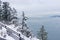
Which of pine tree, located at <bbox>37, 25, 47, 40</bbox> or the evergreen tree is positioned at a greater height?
the evergreen tree

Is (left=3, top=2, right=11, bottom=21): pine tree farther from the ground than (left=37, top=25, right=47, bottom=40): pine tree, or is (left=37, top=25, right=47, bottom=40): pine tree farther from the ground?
(left=3, top=2, right=11, bottom=21): pine tree

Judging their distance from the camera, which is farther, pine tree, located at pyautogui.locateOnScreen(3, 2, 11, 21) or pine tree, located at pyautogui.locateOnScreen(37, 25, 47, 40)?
pine tree, located at pyautogui.locateOnScreen(37, 25, 47, 40)

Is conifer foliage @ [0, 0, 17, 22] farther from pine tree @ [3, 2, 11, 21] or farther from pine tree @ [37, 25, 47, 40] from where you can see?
pine tree @ [37, 25, 47, 40]

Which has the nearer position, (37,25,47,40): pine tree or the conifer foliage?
the conifer foliage

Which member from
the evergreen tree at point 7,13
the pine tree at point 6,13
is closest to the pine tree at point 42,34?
the evergreen tree at point 7,13

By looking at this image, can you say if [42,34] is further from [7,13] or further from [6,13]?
[6,13]

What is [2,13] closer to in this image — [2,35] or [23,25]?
[23,25]

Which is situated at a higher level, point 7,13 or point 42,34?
point 7,13

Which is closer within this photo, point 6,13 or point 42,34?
point 6,13

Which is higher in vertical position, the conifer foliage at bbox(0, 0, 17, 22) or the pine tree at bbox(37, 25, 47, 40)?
the conifer foliage at bbox(0, 0, 17, 22)

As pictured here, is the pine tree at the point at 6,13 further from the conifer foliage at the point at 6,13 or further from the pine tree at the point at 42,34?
the pine tree at the point at 42,34

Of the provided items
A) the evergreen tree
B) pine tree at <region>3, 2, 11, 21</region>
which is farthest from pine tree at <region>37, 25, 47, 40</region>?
pine tree at <region>3, 2, 11, 21</region>

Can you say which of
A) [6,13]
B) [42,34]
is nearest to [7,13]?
[6,13]

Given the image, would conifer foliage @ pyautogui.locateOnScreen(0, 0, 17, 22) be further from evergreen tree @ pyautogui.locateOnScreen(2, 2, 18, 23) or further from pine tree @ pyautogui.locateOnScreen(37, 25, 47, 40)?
pine tree @ pyautogui.locateOnScreen(37, 25, 47, 40)
